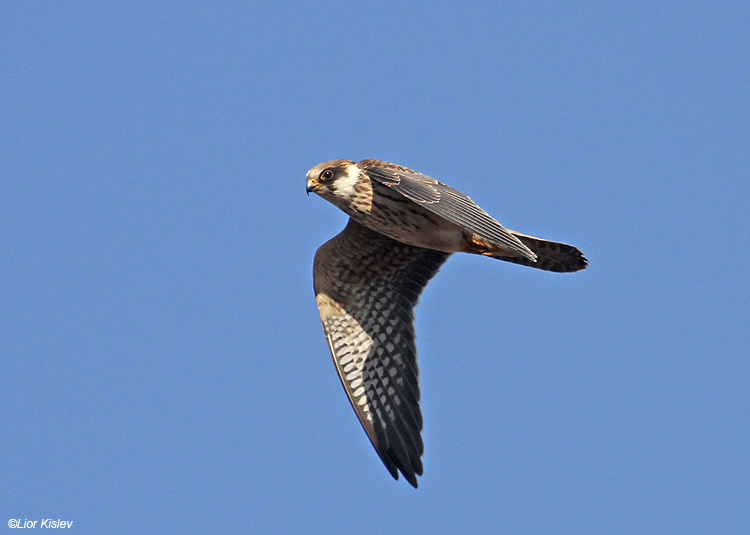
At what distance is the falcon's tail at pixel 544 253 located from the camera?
8.99m

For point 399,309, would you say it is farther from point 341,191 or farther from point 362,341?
point 341,191

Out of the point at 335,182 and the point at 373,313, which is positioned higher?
the point at 335,182

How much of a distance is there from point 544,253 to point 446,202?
1.64 m

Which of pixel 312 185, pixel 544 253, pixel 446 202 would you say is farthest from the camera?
pixel 544 253

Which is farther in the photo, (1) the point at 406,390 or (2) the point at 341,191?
(1) the point at 406,390

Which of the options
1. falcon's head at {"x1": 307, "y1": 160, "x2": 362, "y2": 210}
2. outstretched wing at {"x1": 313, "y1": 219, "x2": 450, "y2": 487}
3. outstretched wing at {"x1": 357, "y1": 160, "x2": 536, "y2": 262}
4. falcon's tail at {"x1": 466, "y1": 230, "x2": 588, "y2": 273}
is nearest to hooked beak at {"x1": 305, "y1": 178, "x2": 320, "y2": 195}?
falcon's head at {"x1": 307, "y1": 160, "x2": 362, "y2": 210}

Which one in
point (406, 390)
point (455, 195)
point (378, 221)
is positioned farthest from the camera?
point (406, 390)

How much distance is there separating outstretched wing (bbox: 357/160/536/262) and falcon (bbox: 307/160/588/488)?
0.01 metres

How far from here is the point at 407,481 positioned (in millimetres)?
8930

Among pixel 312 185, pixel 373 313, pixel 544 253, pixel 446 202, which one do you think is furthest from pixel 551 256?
pixel 312 185

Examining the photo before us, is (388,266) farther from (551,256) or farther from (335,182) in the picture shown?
(551,256)

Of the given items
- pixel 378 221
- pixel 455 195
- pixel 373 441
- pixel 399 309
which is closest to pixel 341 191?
pixel 378 221

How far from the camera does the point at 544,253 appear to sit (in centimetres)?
912

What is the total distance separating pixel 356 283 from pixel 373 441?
5.84ft
